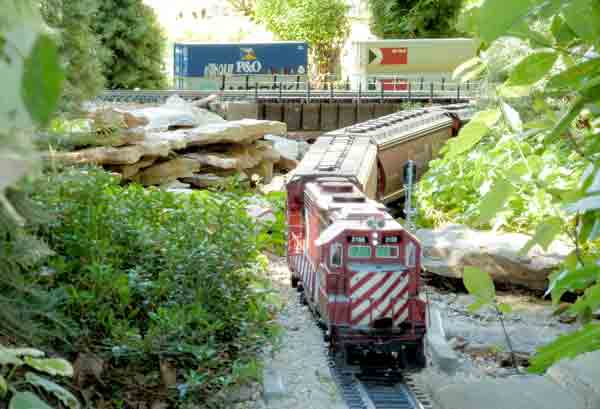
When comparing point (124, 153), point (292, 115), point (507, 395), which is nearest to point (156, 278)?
point (507, 395)

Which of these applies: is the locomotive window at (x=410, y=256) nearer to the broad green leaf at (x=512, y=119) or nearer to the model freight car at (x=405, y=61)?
the broad green leaf at (x=512, y=119)

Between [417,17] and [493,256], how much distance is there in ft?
96.4

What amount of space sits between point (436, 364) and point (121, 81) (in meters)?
28.7

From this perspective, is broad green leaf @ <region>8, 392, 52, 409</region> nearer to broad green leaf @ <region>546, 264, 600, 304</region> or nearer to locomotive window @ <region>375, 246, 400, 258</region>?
broad green leaf @ <region>546, 264, 600, 304</region>

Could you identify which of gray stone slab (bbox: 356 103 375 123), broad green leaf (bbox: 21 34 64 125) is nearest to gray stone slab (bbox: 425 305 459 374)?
broad green leaf (bbox: 21 34 64 125)

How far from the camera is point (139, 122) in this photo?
20.2 metres

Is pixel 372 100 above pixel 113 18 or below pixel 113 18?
below

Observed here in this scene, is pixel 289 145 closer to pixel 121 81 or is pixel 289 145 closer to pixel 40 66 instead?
pixel 121 81

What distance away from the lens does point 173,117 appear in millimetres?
24781

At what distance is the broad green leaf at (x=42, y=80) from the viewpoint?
45cm

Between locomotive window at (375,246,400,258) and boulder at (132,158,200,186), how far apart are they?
1144 cm

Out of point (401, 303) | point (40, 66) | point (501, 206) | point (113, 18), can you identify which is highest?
point (113, 18)

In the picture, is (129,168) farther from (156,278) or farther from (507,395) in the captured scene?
(507,395)

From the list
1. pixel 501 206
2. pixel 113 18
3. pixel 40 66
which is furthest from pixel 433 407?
pixel 113 18
